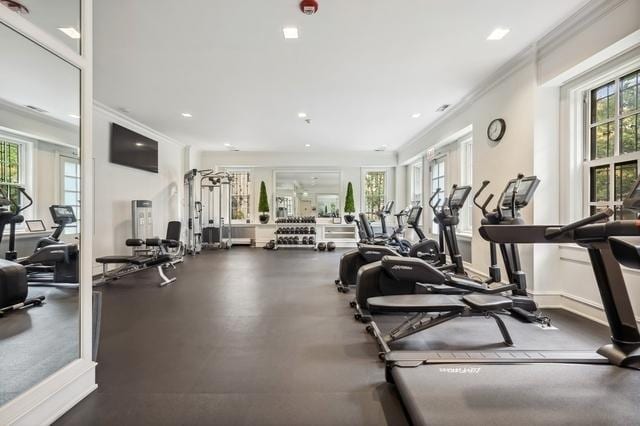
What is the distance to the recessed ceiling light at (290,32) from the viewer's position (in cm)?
298

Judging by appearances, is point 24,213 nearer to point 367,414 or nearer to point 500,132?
point 367,414

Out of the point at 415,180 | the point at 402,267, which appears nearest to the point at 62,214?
the point at 402,267

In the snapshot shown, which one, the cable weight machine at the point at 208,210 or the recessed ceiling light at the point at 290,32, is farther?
the cable weight machine at the point at 208,210

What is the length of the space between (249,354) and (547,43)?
4.31 m

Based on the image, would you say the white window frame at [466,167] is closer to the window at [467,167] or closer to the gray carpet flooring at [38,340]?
the window at [467,167]

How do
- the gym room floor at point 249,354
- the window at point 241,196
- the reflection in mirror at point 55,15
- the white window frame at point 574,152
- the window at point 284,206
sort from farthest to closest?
the window at point 284,206 → the window at point 241,196 → the white window frame at point 574,152 → the gym room floor at point 249,354 → the reflection in mirror at point 55,15

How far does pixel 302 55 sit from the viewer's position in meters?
3.49

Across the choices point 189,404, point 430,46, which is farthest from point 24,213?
point 430,46

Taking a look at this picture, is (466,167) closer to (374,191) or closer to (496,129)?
(496,129)

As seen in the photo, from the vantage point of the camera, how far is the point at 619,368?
174 centimetres

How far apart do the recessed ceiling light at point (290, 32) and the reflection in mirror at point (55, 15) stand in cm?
173

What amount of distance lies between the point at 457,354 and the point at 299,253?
639 centimetres

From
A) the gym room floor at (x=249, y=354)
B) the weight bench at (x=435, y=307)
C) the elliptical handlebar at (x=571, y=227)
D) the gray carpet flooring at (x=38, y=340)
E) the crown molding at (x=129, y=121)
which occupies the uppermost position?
the crown molding at (x=129, y=121)

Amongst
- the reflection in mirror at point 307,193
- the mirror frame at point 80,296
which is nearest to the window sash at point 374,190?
the reflection in mirror at point 307,193
